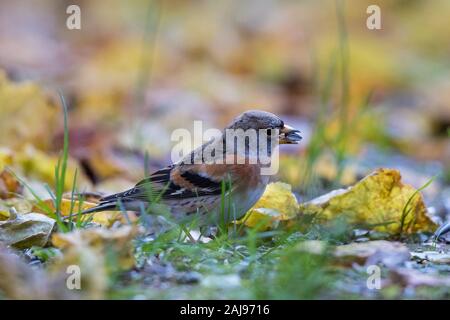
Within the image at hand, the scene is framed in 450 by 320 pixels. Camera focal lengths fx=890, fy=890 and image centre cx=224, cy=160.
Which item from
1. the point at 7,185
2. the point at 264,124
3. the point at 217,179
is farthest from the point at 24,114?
the point at 217,179

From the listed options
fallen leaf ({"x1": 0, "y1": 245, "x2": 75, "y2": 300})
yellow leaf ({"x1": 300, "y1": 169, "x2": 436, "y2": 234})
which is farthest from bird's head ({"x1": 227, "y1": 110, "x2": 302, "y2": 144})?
fallen leaf ({"x1": 0, "y1": 245, "x2": 75, "y2": 300})

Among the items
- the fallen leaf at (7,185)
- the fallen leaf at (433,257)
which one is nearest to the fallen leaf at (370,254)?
the fallen leaf at (433,257)

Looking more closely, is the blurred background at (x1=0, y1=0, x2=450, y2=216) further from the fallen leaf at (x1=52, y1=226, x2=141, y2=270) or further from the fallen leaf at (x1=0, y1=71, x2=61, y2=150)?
the fallen leaf at (x1=52, y1=226, x2=141, y2=270)

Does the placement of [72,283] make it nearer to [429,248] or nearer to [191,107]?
[429,248]

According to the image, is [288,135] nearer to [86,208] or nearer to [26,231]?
[86,208]

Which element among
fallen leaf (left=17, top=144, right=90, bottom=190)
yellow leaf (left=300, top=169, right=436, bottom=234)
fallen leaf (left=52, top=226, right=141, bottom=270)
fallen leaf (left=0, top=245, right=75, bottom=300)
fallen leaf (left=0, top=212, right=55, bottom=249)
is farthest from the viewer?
fallen leaf (left=17, top=144, right=90, bottom=190)

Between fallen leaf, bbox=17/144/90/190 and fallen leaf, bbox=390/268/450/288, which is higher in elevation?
fallen leaf, bbox=17/144/90/190

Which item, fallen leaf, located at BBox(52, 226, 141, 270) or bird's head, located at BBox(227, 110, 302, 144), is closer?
fallen leaf, located at BBox(52, 226, 141, 270)
